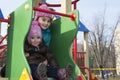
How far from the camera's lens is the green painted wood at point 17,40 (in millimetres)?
2941

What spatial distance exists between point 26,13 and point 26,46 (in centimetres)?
47

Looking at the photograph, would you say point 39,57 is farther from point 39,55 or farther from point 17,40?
point 17,40

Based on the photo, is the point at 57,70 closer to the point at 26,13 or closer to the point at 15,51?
the point at 15,51

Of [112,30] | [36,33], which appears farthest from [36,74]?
[112,30]

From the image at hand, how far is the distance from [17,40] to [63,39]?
0.76 metres

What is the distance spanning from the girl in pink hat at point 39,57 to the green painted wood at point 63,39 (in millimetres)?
180

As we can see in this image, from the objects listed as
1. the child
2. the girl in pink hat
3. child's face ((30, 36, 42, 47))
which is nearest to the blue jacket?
the child

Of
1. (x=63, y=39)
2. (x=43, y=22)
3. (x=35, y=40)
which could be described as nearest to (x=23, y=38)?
(x=35, y=40)

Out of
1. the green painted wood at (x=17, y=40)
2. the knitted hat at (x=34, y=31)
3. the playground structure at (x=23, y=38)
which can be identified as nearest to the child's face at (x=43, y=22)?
the knitted hat at (x=34, y=31)

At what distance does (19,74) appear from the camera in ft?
9.84

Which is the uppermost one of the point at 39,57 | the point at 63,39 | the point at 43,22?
the point at 43,22

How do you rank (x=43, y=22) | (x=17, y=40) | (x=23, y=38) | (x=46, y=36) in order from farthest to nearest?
(x=46, y=36) → (x=43, y=22) → (x=17, y=40) → (x=23, y=38)

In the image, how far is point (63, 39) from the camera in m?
3.65

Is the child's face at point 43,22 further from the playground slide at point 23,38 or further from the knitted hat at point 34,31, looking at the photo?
the playground slide at point 23,38
